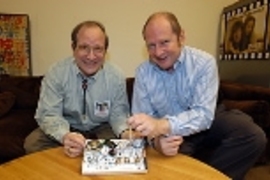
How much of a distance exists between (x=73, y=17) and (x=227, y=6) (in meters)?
1.37

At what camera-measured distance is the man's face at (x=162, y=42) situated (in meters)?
1.29

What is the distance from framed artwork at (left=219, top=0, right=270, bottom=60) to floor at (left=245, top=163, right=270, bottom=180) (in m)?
0.78

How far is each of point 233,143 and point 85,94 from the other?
0.82m

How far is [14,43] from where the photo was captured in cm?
232

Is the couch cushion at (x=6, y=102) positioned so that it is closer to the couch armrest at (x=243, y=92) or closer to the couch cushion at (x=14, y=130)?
the couch cushion at (x=14, y=130)

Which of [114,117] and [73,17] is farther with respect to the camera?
[73,17]

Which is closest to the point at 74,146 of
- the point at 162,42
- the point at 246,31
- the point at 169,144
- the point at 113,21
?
the point at 169,144

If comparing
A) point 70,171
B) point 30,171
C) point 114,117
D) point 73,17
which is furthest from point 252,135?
point 73,17

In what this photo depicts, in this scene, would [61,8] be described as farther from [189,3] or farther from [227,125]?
[227,125]

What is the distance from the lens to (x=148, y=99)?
1480 mm

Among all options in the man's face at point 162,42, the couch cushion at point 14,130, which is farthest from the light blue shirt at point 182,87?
the couch cushion at point 14,130

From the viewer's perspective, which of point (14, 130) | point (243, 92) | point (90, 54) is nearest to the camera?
point (90, 54)

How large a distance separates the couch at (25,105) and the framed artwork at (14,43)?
125 millimetres

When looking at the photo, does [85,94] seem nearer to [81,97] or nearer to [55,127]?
[81,97]
